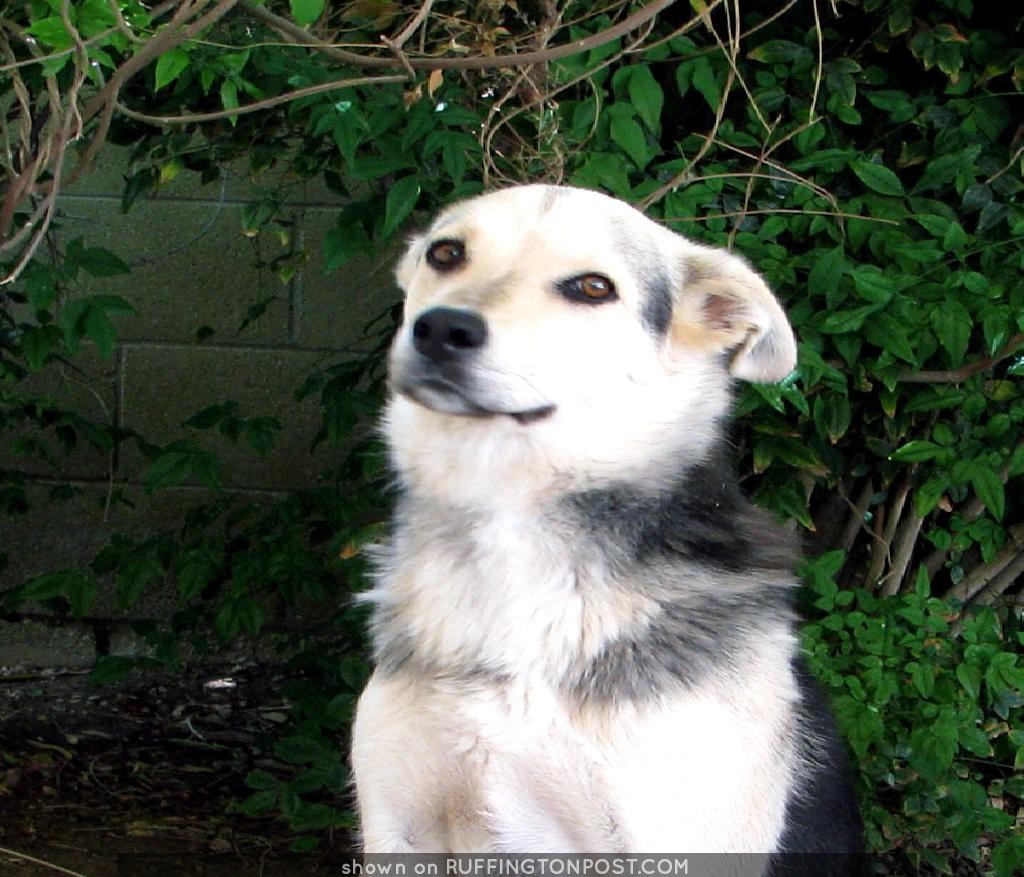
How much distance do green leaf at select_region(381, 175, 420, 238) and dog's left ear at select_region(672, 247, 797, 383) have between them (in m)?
0.72

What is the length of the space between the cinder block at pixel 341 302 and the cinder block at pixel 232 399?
0.32 feet

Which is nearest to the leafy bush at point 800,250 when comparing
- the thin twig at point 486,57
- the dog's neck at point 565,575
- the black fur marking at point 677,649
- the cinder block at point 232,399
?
the thin twig at point 486,57

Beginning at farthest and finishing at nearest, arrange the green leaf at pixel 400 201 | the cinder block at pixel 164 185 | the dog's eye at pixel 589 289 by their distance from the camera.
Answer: the cinder block at pixel 164 185 < the green leaf at pixel 400 201 < the dog's eye at pixel 589 289

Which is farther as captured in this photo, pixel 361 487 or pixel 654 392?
pixel 361 487

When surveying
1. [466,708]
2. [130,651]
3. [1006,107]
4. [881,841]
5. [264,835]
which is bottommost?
[130,651]

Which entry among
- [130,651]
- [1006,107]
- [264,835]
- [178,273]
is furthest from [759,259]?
[130,651]

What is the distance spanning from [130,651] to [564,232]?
3277mm

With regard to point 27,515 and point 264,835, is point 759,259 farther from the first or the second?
point 27,515

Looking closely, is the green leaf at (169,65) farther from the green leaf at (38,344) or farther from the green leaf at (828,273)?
the green leaf at (828,273)

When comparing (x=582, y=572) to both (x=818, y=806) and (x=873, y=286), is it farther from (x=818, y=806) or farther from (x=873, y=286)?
(x=873, y=286)

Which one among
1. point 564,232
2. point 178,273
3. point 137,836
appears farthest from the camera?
point 178,273

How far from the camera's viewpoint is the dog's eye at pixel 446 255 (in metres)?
2.61

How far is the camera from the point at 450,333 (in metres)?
2.26

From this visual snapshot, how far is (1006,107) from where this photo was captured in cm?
350
